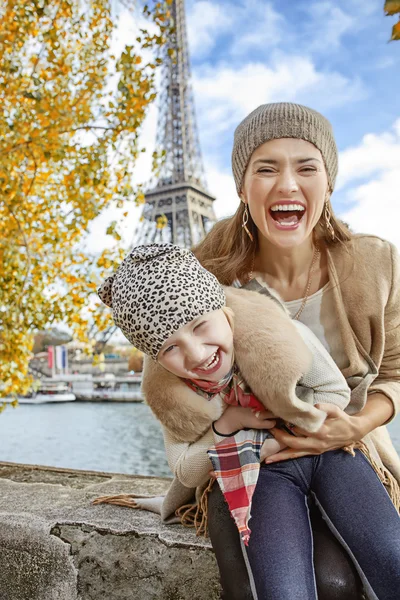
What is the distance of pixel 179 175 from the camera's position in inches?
1116

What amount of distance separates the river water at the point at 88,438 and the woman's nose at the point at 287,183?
9.62 m

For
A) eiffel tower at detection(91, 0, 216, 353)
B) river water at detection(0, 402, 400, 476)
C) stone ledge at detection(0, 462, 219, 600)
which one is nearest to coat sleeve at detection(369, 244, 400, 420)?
stone ledge at detection(0, 462, 219, 600)

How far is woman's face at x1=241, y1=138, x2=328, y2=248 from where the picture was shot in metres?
1.58

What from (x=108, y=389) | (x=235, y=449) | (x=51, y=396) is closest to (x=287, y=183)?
(x=235, y=449)

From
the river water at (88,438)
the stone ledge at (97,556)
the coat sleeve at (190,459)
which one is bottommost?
the river water at (88,438)

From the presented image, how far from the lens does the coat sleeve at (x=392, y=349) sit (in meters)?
1.63

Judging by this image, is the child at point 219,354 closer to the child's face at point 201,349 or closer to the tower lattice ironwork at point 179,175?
the child's face at point 201,349

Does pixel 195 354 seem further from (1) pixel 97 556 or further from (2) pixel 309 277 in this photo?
(1) pixel 97 556

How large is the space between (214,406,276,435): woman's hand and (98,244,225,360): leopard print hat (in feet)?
0.85

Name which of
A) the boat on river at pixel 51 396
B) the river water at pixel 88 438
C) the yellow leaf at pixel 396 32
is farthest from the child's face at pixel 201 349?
the boat on river at pixel 51 396

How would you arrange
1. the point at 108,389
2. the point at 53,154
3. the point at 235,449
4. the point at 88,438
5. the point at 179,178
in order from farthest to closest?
the point at 108,389 < the point at 179,178 < the point at 88,438 < the point at 53,154 < the point at 235,449

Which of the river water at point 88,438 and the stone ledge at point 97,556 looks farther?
the river water at point 88,438

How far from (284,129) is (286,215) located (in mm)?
242

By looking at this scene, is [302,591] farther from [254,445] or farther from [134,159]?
[134,159]
